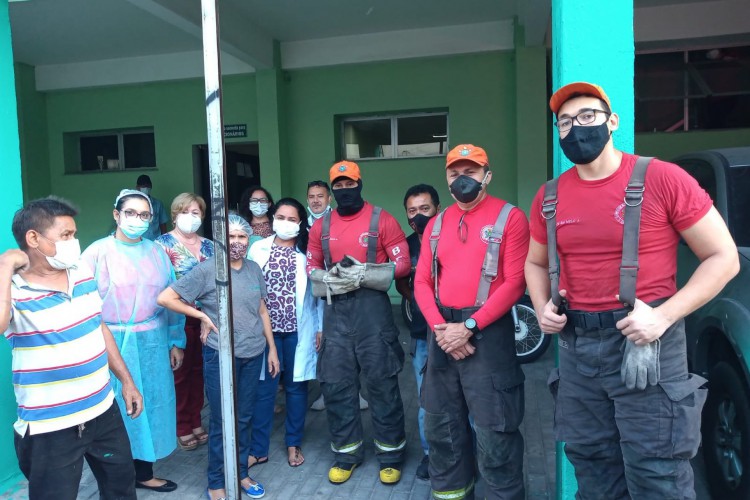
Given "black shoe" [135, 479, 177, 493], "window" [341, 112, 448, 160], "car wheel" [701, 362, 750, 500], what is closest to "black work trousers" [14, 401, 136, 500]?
"black shoe" [135, 479, 177, 493]

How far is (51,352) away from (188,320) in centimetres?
180

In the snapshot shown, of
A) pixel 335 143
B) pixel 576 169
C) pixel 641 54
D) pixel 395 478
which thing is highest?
pixel 641 54

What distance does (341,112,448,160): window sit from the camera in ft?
28.3

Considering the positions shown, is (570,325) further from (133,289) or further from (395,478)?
(133,289)

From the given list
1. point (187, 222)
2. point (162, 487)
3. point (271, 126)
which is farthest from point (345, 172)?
point (271, 126)

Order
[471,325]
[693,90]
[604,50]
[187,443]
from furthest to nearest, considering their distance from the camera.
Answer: [693,90]
[187,443]
[471,325]
[604,50]

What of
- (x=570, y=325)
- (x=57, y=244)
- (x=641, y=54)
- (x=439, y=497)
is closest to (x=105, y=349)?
(x=57, y=244)

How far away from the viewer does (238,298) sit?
3.32 metres

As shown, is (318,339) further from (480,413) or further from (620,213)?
(620,213)

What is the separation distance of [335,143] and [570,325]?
6.90m

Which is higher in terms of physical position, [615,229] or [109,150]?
[109,150]

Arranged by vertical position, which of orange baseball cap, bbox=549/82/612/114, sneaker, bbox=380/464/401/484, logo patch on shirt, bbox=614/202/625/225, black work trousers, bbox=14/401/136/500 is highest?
orange baseball cap, bbox=549/82/612/114

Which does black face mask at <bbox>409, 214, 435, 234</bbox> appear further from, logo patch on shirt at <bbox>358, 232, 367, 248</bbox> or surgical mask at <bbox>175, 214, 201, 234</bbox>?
surgical mask at <bbox>175, 214, 201, 234</bbox>

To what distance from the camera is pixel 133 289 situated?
3270mm
